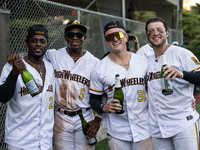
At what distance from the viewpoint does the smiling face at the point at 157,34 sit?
10.1ft

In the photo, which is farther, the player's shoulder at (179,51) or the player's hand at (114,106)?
the player's shoulder at (179,51)

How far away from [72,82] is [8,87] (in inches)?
38.6

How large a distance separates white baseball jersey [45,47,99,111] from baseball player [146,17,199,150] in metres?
0.97

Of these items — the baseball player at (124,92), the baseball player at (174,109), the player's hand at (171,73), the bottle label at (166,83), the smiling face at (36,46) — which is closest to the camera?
the player's hand at (171,73)

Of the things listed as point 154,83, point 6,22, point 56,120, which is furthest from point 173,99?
point 6,22

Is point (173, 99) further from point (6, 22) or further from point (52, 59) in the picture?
point (6, 22)

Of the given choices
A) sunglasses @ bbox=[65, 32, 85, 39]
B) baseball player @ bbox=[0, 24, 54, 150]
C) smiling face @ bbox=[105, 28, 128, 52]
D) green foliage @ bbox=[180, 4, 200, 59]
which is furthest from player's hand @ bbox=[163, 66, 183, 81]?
green foliage @ bbox=[180, 4, 200, 59]

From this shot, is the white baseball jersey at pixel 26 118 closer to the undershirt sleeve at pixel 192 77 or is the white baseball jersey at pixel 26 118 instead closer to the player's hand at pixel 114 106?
the player's hand at pixel 114 106

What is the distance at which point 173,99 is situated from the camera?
2.92 meters


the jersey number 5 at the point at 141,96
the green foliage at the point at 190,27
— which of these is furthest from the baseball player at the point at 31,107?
the green foliage at the point at 190,27

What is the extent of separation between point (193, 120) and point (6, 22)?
Answer: 11.4 ft

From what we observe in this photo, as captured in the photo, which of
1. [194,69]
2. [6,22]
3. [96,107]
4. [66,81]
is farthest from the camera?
[6,22]

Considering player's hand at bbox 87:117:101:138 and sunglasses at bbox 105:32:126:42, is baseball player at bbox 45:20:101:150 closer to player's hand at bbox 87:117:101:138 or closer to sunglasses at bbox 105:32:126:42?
player's hand at bbox 87:117:101:138

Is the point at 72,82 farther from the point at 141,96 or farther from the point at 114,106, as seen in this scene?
the point at 141,96
